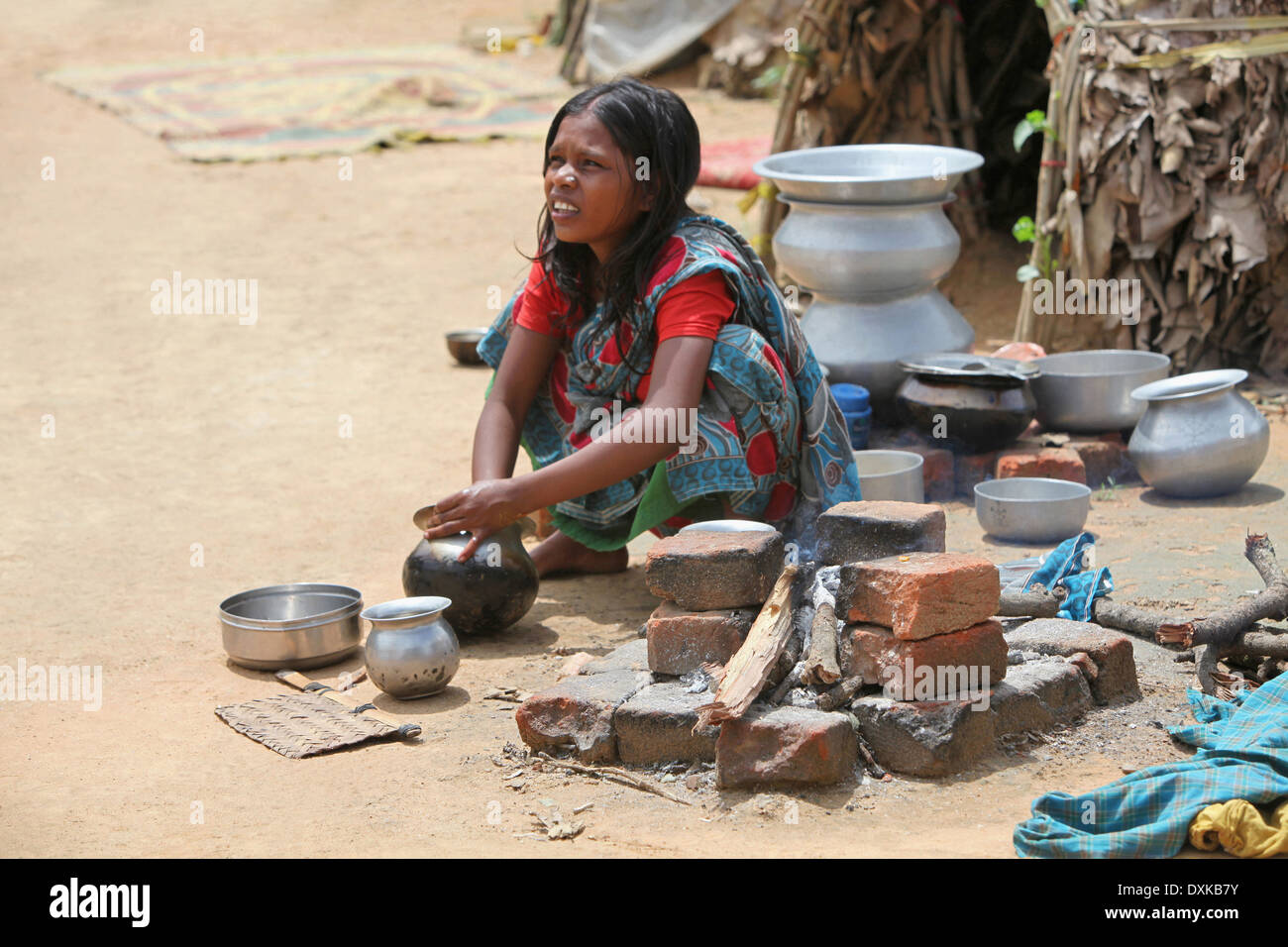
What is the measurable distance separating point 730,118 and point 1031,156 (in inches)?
155

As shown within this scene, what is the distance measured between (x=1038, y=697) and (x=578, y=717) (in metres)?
0.95

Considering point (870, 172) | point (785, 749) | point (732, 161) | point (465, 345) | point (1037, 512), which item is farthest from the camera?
point (732, 161)

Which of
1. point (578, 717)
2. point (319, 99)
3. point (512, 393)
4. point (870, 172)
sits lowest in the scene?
point (578, 717)

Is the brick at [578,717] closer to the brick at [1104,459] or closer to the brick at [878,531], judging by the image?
the brick at [878,531]

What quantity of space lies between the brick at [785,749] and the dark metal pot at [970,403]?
2.06m

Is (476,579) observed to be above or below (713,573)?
below

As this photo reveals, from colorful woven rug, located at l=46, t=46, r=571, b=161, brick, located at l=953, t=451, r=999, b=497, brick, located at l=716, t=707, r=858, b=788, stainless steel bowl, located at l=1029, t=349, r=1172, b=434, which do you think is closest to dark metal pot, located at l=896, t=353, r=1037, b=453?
brick, located at l=953, t=451, r=999, b=497

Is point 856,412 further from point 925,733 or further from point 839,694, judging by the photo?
point 925,733

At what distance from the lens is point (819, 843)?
2.47m

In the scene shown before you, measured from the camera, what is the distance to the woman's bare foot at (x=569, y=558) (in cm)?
420

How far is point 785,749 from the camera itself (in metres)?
2.67

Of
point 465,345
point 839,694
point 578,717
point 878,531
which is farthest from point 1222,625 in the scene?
point 465,345

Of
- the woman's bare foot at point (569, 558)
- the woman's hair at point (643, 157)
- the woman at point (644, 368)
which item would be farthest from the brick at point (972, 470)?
the woman's hair at point (643, 157)
